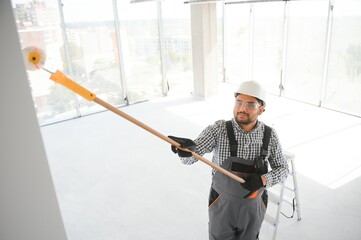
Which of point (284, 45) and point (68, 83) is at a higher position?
point (68, 83)

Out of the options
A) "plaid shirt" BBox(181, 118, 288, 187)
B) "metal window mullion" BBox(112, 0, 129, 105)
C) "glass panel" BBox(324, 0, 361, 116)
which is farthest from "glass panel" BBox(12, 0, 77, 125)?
"glass panel" BBox(324, 0, 361, 116)

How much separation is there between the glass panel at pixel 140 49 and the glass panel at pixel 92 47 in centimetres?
28

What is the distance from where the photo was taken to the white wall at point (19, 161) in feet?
2.06

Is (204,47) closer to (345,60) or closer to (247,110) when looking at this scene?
(345,60)

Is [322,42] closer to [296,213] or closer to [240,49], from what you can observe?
[240,49]

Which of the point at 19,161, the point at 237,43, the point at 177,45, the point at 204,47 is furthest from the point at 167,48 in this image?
the point at 19,161

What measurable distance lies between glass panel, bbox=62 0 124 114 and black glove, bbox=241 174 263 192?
5.42 m

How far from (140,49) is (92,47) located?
1193 mm

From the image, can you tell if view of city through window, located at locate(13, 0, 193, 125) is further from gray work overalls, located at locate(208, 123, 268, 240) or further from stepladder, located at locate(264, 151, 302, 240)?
gray work overalls, located at locate(208, 123, 268, 240)

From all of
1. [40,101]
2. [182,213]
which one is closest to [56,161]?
[40,101]

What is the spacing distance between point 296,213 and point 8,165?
3.22 metres

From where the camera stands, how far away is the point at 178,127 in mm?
5738

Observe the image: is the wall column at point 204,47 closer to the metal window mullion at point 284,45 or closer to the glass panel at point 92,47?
the metal window mullion at point 284,45

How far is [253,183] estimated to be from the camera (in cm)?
187
